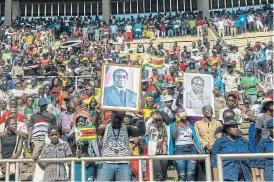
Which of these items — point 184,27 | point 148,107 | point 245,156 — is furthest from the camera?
point 184,27

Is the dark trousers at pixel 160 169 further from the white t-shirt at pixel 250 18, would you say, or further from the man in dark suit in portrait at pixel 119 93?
the white t-shirt at pixel 250 18

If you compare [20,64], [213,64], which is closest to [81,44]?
[20,64]

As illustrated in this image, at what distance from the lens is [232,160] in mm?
5004

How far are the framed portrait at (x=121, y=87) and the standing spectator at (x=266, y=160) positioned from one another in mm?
1764

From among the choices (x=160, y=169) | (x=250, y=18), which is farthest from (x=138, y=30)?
(x=160, y=169)

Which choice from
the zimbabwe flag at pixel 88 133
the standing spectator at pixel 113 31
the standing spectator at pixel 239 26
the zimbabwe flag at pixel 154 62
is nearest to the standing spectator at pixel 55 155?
the zimbabwe flag at pixel 88 133

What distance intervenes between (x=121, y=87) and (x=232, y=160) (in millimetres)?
2028

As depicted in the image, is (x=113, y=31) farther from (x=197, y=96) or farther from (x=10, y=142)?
(x=10, y=142)

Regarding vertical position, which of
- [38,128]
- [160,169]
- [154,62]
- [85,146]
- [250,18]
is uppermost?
[250,18]

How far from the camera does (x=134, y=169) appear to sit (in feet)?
19.3

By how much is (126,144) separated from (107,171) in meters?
0.49

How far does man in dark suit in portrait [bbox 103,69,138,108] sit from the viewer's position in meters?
6.10

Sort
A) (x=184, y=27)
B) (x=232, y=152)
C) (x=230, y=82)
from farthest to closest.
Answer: (x=184, y=27), (x=230, y=82), (x=232, y=152)

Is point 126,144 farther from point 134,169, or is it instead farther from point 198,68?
point 198,68
